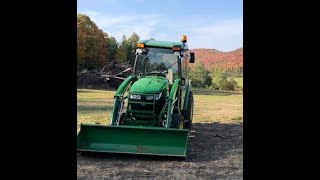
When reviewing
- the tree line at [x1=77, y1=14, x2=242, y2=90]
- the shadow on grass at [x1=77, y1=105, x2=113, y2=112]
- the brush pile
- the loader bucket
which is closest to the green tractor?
the loader bucket

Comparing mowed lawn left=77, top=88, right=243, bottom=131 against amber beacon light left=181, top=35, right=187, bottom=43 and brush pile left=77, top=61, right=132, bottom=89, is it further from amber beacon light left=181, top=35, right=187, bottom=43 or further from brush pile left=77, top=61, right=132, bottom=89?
brush pile left=77, top=61, right=132, bottom=89

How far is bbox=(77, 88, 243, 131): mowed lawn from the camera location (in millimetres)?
10969

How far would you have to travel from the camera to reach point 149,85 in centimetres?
696

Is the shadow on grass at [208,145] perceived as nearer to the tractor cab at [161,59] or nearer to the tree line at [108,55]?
the tractor cab at [161,59]

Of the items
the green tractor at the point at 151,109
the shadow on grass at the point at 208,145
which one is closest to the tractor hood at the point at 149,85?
the green tractor at the point at 151,109

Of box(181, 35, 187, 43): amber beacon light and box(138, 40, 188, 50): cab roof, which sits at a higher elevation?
box(181, 35, 187, 43): amber beacon light

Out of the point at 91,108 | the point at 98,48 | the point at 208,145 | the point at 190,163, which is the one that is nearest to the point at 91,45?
the point at 98,48

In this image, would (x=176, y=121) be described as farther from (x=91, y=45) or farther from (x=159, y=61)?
(x=91, y=45)

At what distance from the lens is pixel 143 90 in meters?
6.85

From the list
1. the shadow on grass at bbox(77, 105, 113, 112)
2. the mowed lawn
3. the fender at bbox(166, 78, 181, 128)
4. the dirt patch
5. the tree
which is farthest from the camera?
the tree

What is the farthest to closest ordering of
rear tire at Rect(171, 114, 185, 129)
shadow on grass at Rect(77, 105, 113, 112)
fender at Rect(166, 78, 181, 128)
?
1. shadow on grass at Rect(77, 105, 113, 112)
2. rear tire at Rect(171, 114, 185, 129)
3. fender at Rect(166, 78, 181, 128)
